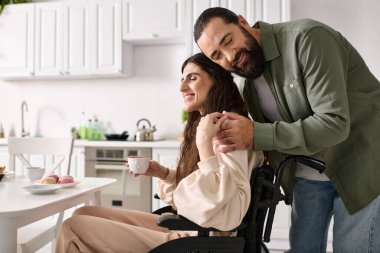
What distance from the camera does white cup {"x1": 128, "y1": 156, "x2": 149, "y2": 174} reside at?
1.43 metres

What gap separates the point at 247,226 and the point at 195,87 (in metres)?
0.60

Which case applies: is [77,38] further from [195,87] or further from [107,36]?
[195,87]

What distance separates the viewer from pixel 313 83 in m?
1.19

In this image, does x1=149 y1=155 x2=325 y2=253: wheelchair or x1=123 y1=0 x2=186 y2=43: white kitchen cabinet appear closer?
x1=149 y1=155 x2=325 y2=253: wheelchair

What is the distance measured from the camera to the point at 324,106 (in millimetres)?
1161

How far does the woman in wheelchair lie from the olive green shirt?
0.11 metres

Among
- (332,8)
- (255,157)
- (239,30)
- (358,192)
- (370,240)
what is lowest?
(370,240)

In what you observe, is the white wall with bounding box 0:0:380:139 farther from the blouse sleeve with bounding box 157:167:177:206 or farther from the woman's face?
the woman's face

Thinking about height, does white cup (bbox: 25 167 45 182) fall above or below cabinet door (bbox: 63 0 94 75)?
below

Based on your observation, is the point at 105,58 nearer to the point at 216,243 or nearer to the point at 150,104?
the point at 150,104

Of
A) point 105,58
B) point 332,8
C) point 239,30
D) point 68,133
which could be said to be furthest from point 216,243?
point 68,133

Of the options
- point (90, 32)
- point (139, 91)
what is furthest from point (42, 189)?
point (139, 91)

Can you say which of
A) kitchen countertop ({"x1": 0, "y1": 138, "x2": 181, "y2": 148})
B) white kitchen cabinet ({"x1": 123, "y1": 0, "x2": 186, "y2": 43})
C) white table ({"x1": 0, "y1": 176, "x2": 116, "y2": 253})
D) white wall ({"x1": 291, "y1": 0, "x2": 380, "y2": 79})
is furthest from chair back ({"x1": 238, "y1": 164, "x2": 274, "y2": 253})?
white wall ({"x1": 291, "y1": 0, "x2": 380, "y2": 79})

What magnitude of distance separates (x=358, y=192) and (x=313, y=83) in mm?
427
